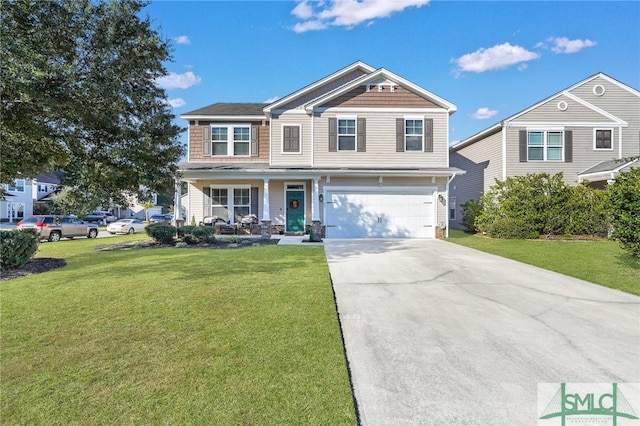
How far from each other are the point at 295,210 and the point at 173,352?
1281cm

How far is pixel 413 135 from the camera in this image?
1545 centimetres

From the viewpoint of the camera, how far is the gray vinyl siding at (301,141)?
15.6 meters

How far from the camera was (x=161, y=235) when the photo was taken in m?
12.6

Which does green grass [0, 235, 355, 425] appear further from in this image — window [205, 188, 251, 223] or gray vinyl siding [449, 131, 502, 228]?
gray vinyl siding [449, 131, 502, 228]

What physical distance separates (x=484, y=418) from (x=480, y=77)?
2008 cm

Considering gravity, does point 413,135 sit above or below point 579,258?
above

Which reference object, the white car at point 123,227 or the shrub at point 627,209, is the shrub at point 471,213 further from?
the white car at point 123,227

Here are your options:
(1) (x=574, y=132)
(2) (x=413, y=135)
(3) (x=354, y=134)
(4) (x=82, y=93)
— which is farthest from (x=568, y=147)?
(4) (x=82, y=93)

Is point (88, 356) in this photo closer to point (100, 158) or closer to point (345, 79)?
point (100, 158)

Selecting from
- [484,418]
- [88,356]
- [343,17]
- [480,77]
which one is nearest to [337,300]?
[484,418]

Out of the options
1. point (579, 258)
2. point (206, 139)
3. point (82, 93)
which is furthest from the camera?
point (206, 139)

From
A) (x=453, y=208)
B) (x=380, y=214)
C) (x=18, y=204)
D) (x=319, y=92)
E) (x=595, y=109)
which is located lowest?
(x=380, y=214)

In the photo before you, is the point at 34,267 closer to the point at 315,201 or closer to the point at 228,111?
the point at 315,201

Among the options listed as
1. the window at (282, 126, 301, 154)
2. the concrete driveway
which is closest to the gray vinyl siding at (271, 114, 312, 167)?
the window at (282, 126, 301, 154)
